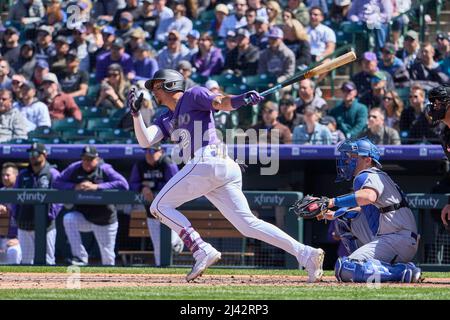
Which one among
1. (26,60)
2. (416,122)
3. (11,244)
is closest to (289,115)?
(416,122)

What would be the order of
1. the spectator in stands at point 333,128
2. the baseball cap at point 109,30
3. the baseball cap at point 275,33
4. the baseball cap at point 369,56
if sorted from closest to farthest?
the spectator in stands at point 333,128 → the baseball cap at point 369,56 → the baseball cap at point 275,33 → the baseball cap at point 109,30

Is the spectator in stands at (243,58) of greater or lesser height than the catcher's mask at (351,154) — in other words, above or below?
above

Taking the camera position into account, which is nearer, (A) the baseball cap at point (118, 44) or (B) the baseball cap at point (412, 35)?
(B) the baseball cap at point (412, 35)

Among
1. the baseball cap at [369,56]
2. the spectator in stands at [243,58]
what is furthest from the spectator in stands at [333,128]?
the spectator in stands at [243,58]

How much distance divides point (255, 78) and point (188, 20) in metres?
2.38

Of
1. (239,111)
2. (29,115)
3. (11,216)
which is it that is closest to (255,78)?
(239,111)

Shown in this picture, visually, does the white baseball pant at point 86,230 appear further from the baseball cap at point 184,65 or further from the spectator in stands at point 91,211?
the baseball cap at point 184,65

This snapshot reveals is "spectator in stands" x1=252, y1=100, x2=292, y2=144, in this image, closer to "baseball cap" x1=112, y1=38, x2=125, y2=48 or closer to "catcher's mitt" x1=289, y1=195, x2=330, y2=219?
"baseball cap" x1=112, y1=38, x2=125, y2=48

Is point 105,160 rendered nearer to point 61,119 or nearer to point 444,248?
point 61,119

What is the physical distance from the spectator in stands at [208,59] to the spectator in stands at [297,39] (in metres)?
0.97

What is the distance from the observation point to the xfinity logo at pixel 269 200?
11164mm

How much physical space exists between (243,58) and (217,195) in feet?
22.3

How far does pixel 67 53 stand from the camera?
15.7m

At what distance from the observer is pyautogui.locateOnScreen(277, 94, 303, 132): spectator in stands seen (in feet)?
41.8
